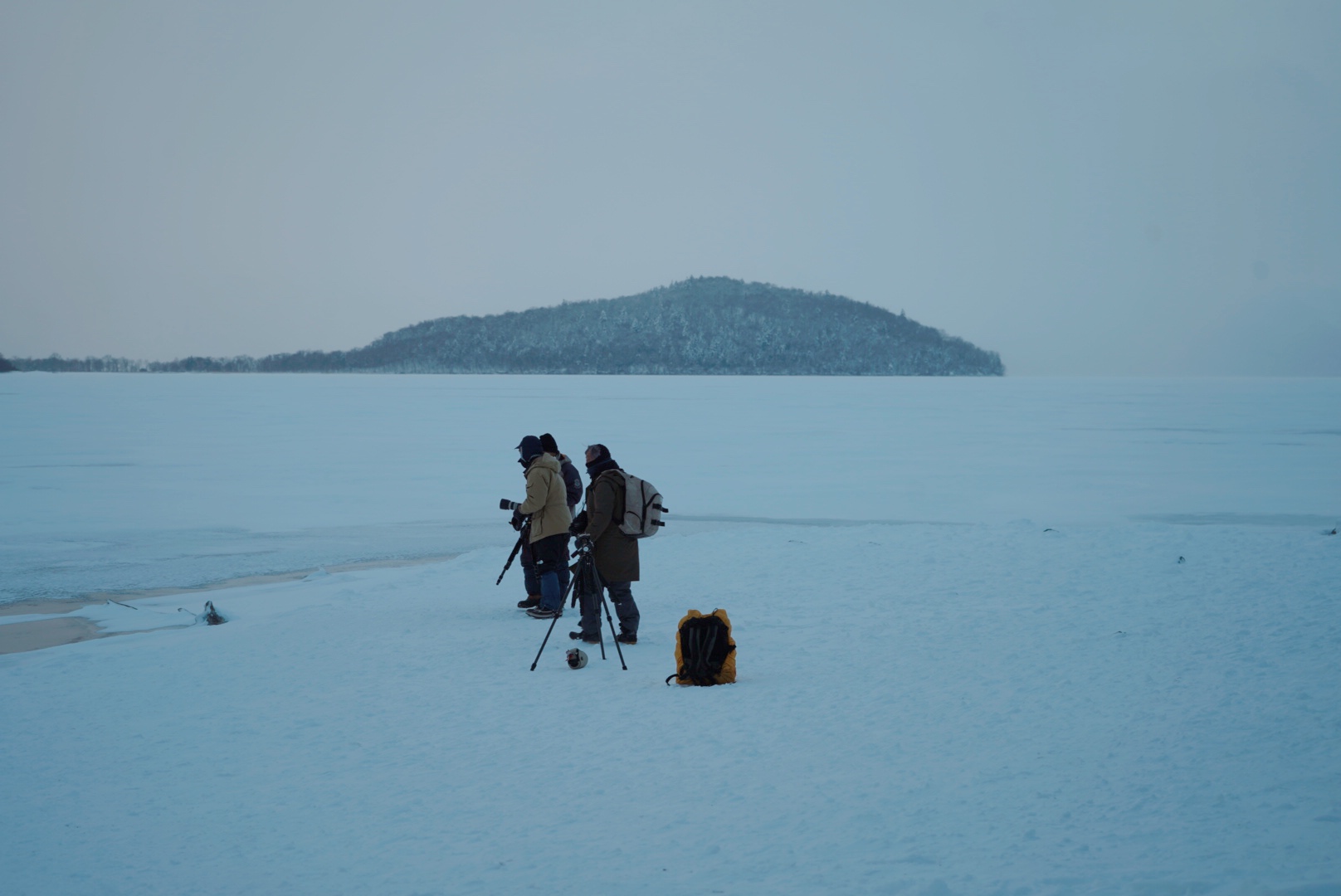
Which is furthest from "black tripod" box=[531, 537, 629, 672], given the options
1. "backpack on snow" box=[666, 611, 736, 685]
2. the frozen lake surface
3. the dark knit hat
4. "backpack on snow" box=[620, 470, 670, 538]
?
the frozen lake surface

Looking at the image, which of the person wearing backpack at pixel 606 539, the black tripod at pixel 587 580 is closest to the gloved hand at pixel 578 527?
the person wearing backpack at pixel 606 539

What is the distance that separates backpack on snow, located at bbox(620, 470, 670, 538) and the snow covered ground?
2.99ft

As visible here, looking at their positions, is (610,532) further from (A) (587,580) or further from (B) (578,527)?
(A) (587,580)

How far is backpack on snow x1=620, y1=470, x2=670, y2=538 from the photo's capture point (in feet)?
23.3

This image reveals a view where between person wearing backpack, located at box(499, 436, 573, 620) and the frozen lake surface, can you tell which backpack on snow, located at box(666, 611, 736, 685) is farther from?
the frozen lake surface

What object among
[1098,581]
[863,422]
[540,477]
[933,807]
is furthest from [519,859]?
[863,422]

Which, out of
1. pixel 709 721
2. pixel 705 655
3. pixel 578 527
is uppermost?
pixel 578 527

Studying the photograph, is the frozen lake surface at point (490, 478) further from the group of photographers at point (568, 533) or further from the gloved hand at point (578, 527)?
the gloved hand at point (578, 527)

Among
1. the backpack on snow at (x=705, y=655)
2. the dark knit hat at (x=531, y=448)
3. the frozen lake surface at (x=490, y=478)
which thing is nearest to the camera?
the backpack on snow at (x=705, y=655)

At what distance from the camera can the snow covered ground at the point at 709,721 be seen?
405 centimetres

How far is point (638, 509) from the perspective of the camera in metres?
7.13

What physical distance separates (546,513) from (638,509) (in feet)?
3.65

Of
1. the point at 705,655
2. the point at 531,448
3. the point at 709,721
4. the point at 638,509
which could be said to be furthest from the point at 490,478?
the point at 709,721

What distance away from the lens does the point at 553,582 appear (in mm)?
8102
